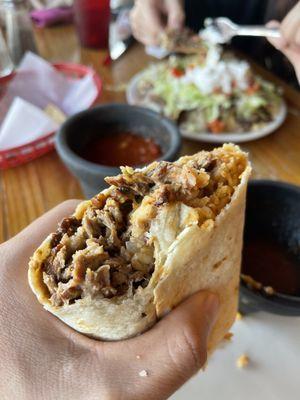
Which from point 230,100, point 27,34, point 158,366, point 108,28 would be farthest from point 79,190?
point 108,28

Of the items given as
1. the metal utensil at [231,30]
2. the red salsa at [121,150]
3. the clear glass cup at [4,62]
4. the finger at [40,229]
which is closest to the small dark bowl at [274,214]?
the red salsa at [121,150]

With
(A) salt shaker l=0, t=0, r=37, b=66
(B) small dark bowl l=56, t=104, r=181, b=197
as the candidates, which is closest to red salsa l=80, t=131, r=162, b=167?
(B) small dark bowl l=56, t=104, r=181, b=197

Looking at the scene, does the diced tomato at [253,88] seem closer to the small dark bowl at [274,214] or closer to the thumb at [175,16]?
the thumb at [175,16]

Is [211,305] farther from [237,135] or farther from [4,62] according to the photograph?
[4,62]

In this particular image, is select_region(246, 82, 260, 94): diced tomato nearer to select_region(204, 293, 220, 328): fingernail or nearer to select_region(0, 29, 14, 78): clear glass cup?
select_region(0, 29, 14, 78): clear glass cup

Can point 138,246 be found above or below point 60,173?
above

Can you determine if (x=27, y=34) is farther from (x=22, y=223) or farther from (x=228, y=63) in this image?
(x=22, y=223)

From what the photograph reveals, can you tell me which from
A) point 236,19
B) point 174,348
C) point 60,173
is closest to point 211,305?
point 174,348
